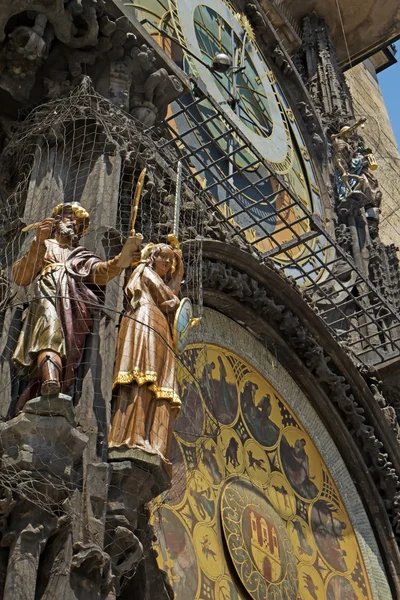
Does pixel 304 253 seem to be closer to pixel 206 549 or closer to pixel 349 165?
pixel 349 165

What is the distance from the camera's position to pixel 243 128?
9.27 metres

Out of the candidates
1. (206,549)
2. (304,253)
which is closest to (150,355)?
(206,549)

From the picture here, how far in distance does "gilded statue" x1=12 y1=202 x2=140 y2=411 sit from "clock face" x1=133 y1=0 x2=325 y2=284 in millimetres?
2224

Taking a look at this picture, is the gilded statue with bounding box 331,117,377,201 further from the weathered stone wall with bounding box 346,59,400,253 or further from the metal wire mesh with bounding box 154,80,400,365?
the weathered stone wall with bounding box 346,59,400,253

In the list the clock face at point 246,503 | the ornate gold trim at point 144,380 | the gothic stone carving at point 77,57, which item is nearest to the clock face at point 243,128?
the gothic stone carving at point 77,57

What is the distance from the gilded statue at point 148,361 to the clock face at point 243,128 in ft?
6.62

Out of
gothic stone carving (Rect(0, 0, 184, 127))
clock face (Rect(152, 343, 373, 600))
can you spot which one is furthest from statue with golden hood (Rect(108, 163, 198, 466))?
gothic stone carving (Rect(0, 0, 184, 127))

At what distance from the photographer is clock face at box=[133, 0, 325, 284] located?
8375 millimetres

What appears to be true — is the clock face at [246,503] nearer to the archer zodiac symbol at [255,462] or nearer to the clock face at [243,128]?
the archer zodiac symbol at [255,462]

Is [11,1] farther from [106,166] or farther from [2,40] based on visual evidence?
[106,166]

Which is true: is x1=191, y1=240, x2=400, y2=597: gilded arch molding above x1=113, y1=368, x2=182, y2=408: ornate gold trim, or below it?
above

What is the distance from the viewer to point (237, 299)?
7508 mm

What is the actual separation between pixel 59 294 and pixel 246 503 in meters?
2.32

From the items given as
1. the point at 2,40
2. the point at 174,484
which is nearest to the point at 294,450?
the point at 174,484
